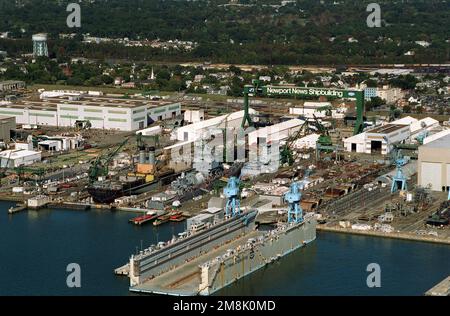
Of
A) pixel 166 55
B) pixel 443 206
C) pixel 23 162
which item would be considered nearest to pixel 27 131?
pixel 23 162

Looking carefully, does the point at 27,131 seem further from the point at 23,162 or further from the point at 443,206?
the point at 443,206

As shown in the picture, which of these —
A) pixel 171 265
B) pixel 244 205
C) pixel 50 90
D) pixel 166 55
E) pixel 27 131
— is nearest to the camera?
pixel 171 265

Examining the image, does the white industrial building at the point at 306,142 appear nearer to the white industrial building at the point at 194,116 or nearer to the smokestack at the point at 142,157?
the smokestack at the point at 142,157

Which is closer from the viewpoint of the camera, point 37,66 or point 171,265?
point 171,265

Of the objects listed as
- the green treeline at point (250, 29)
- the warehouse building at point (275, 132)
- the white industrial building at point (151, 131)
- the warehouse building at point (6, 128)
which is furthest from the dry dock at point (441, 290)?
the green treeline at point (250, 29)

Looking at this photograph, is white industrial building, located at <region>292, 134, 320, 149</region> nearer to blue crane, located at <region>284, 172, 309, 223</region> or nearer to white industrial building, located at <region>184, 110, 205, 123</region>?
white industrial building, located at <region>184, 110, 205, 123</region>

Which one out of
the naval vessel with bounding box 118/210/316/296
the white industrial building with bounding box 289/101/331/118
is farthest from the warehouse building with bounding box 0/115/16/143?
the naval vessel with bounding box 118/210/316/296

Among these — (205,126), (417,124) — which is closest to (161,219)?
(205,126)
